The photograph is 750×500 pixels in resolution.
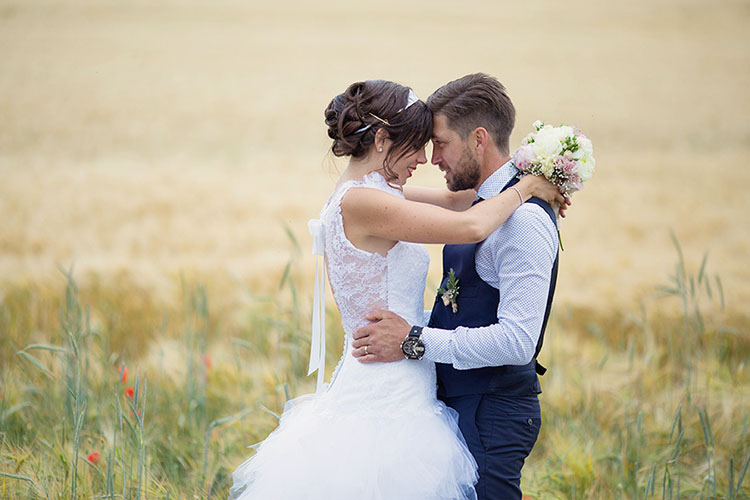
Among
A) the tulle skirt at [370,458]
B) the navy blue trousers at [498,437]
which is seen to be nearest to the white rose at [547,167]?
the navy blue trousers at [498,437]

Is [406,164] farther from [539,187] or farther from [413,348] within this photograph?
[413,348]

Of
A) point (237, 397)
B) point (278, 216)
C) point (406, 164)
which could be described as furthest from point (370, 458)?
point (278, 216)

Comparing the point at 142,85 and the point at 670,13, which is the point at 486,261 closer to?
the point at 142,85

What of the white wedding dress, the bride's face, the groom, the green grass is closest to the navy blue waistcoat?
the groom

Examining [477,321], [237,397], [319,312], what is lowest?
[237,397]

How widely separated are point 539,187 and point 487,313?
489 mm

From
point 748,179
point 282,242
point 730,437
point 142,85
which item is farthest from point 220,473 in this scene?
point 142,85

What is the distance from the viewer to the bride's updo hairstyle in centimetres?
273

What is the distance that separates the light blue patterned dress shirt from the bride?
0.09 meters

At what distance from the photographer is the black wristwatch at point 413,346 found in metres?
2.65

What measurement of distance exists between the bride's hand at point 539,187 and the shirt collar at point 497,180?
0.11 meters

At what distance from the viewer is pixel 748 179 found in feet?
36.4

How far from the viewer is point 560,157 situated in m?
2.61

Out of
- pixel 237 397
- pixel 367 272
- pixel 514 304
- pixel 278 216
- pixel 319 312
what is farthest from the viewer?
pixel 278 216
